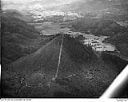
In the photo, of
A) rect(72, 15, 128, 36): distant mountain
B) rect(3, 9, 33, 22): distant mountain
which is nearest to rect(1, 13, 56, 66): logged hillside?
rect(3, 9, 33, 22): distant mountain

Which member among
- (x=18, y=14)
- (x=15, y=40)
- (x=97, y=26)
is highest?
(x=18, y=14)

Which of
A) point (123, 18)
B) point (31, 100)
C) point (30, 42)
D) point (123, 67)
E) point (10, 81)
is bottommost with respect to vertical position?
point (31, 100)

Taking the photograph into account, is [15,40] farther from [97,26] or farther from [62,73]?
[97,26]

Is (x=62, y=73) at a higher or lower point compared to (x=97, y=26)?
lower

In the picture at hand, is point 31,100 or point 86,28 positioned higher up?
point 86,28

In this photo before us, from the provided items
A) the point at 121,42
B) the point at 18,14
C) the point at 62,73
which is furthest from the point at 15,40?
the point at 121,42

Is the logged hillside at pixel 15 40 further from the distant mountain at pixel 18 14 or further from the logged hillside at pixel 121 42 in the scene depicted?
the logged hillside at pixel 121 42

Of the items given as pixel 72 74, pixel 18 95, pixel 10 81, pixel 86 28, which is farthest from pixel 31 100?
pixel 86 28

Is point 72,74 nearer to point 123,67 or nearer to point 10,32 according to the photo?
point 123,67

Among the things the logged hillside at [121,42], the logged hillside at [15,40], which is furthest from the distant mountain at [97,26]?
the logged hillside at [15,40]
